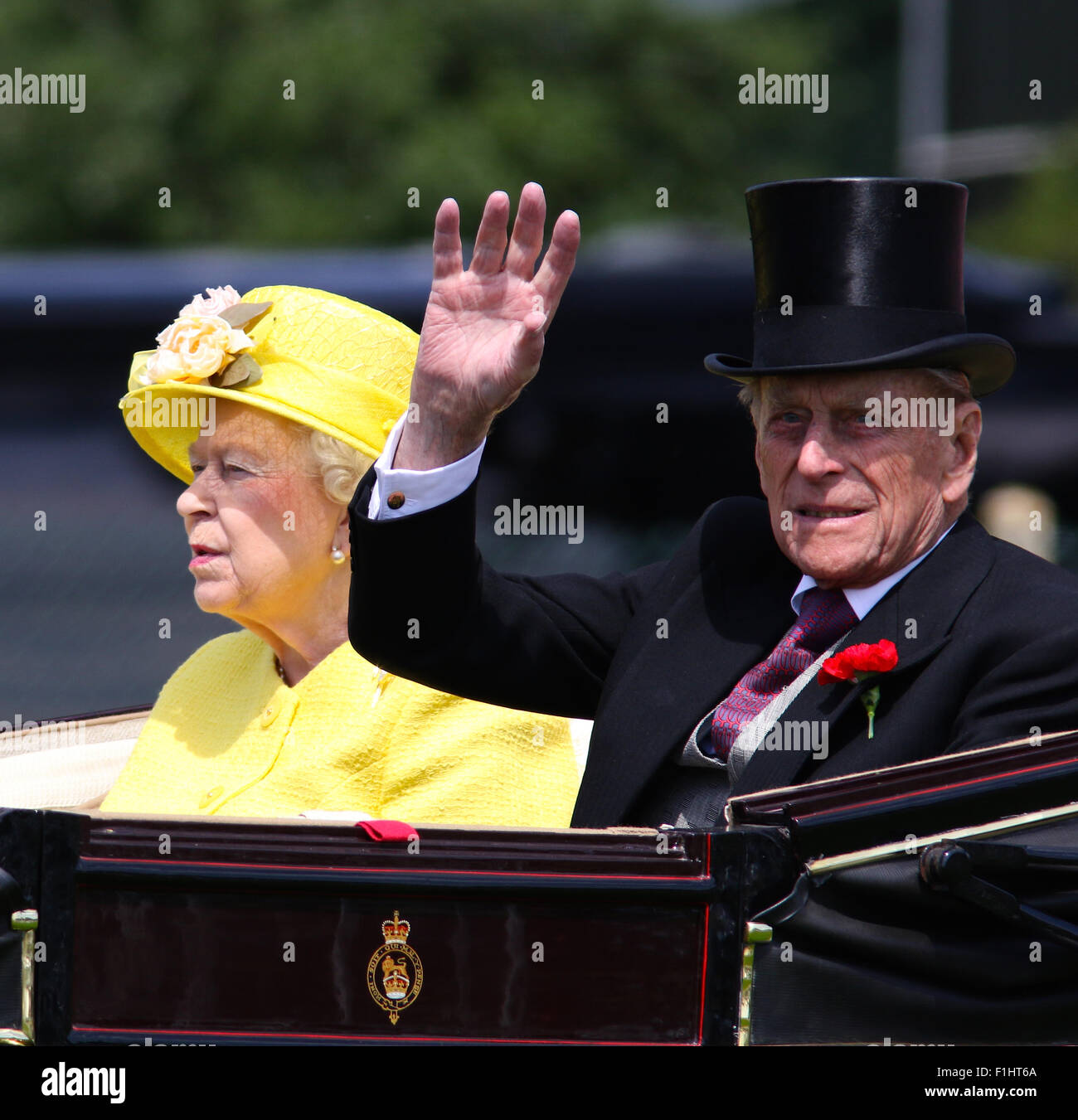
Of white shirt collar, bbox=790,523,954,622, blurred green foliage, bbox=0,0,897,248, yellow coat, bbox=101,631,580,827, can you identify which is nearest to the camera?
white shirt collar, bbox=790,523,954,622

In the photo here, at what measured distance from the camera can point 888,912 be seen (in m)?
2.31

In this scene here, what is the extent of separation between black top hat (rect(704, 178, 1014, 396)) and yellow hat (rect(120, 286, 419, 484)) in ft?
2.23

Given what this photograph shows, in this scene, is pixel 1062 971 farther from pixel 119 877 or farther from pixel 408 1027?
pixel 119 877

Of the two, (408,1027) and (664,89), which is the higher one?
(664,89)

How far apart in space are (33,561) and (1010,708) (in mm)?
9626

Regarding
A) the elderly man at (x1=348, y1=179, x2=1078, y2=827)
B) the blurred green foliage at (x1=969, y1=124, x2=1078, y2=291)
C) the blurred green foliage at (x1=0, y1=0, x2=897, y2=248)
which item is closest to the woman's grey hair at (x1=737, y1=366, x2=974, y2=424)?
the elderly man at (x1=348, y1=179, x2=1078, y2=827)

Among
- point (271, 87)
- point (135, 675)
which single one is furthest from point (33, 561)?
point (271, 87)

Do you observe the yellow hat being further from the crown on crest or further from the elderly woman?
the crown on crest

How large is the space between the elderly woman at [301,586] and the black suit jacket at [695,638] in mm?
135

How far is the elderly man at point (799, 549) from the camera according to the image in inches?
102

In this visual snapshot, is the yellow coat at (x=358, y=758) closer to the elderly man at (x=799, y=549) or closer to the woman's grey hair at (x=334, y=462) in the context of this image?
the elderly man at (x=799, y=549)

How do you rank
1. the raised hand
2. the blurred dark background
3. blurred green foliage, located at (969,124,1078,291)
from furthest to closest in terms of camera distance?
1. blurred green foliage, located at (969,124,1078,291)
2. the blurred dark background
3. the raised hand

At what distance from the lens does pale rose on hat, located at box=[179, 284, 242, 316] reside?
3188mm

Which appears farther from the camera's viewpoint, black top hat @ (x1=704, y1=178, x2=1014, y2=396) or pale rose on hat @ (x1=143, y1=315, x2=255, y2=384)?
pale rose on hat @ (x1=143, y1=315, x2=255, y2=384)
